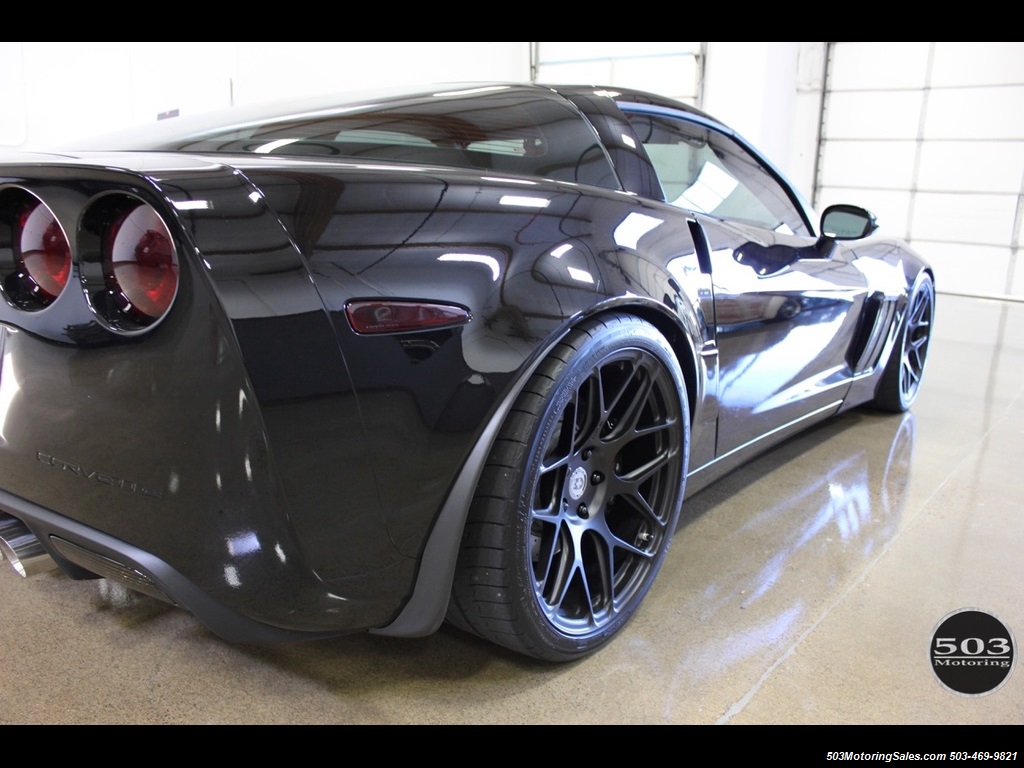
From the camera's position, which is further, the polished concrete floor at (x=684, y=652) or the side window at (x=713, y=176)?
the side window at (x=713, y=176)

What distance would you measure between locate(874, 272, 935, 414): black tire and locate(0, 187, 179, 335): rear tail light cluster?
2.96 m

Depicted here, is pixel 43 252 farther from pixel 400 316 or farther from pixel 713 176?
pixel 713 176

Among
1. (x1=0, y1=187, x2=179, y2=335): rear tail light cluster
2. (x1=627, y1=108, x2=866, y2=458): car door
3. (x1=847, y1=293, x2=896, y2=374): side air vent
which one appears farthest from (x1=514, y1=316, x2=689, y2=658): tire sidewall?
(x1=847, y1=293, x2=896, y2=374): side air vent

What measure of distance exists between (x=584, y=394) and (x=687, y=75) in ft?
33.2

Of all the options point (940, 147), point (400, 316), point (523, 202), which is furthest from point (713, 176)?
point (940, 147)

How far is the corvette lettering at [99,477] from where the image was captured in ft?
4.12

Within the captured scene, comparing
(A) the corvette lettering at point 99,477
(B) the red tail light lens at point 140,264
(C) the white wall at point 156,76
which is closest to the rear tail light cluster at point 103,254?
(B) the red tail light lens at point 140,264

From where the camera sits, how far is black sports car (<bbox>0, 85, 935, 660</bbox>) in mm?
1198

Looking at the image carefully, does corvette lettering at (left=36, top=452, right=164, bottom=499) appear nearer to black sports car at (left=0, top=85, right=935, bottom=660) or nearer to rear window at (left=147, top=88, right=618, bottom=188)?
black sports car at (left=0, top=85, right=935, bottom=660)

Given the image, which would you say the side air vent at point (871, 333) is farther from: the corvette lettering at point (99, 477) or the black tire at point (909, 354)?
the corvette lettering at point (99, 477)

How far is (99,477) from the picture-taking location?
51.3 inches

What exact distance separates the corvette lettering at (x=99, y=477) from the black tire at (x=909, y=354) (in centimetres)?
297

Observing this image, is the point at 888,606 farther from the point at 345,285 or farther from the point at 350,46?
the point at 350,46
